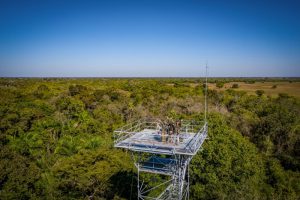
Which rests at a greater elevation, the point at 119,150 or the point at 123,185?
the point at 119,150

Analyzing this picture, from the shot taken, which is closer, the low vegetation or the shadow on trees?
the low vegetation

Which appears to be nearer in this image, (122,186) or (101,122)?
(122,186)

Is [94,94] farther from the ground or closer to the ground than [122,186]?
farther from the ground

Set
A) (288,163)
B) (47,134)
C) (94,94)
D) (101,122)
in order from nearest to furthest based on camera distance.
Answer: (288,163), (47,134), (101,122), (94,94)

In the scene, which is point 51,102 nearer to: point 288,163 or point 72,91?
point 72,91

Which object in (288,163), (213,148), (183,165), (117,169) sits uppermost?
(183,165)

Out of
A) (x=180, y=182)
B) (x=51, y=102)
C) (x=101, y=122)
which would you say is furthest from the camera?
(x=51, y=102)

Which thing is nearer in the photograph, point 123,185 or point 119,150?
point 123,185

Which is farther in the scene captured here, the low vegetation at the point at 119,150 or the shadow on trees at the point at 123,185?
the shadow on trees at the point at 123,185

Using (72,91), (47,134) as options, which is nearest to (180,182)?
(47,134)

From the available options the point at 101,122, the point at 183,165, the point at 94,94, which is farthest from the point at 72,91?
the point at 183,165
